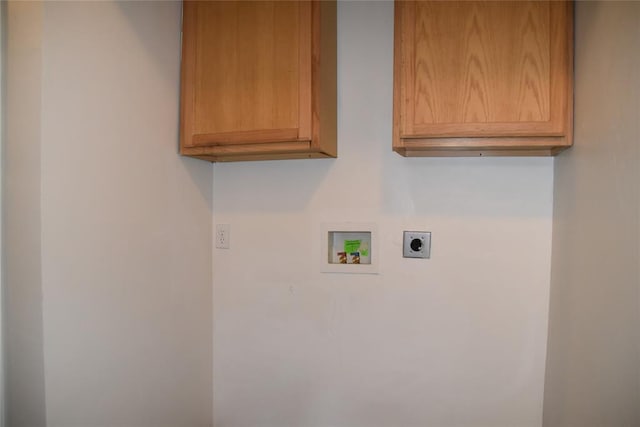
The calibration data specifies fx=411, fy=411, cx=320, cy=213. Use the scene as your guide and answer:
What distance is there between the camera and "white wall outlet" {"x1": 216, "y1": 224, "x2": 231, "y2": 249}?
1.75 meters

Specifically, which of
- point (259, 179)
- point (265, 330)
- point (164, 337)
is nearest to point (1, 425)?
point (164, 337)

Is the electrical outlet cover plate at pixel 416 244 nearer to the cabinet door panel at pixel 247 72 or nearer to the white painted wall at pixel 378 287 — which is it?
the white painted wall at pixel 378 287

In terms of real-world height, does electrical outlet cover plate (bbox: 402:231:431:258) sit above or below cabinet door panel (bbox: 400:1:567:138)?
below

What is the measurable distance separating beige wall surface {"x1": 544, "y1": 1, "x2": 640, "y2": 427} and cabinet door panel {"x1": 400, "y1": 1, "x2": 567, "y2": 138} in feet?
0.31

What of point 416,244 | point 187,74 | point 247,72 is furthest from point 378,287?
point 187,74

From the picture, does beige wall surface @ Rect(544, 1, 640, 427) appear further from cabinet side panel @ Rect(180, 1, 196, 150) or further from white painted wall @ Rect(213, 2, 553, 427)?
cabinet side panel @ Rect(180, 1, 196, 150)

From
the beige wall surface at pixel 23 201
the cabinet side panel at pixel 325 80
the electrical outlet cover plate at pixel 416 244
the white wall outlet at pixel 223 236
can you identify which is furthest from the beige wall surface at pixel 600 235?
the beige wall surface at pixel 23 201

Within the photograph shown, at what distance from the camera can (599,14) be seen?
Answer: 1.12 metres

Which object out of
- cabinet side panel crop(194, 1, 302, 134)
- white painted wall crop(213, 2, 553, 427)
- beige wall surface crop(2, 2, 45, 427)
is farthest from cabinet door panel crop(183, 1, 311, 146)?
beige wall surface crop(2, 2, 45, 427)

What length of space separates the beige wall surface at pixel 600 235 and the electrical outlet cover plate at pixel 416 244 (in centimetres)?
43

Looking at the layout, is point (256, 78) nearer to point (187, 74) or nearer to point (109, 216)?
point (187, 74)

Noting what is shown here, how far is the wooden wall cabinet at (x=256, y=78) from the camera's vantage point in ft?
4.44

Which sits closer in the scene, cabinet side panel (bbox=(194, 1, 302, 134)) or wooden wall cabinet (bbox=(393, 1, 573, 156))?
wooden wall cabinet (bbox=(393, 1, 573, 156))

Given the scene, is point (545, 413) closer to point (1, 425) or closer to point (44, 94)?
point (1, 425)
